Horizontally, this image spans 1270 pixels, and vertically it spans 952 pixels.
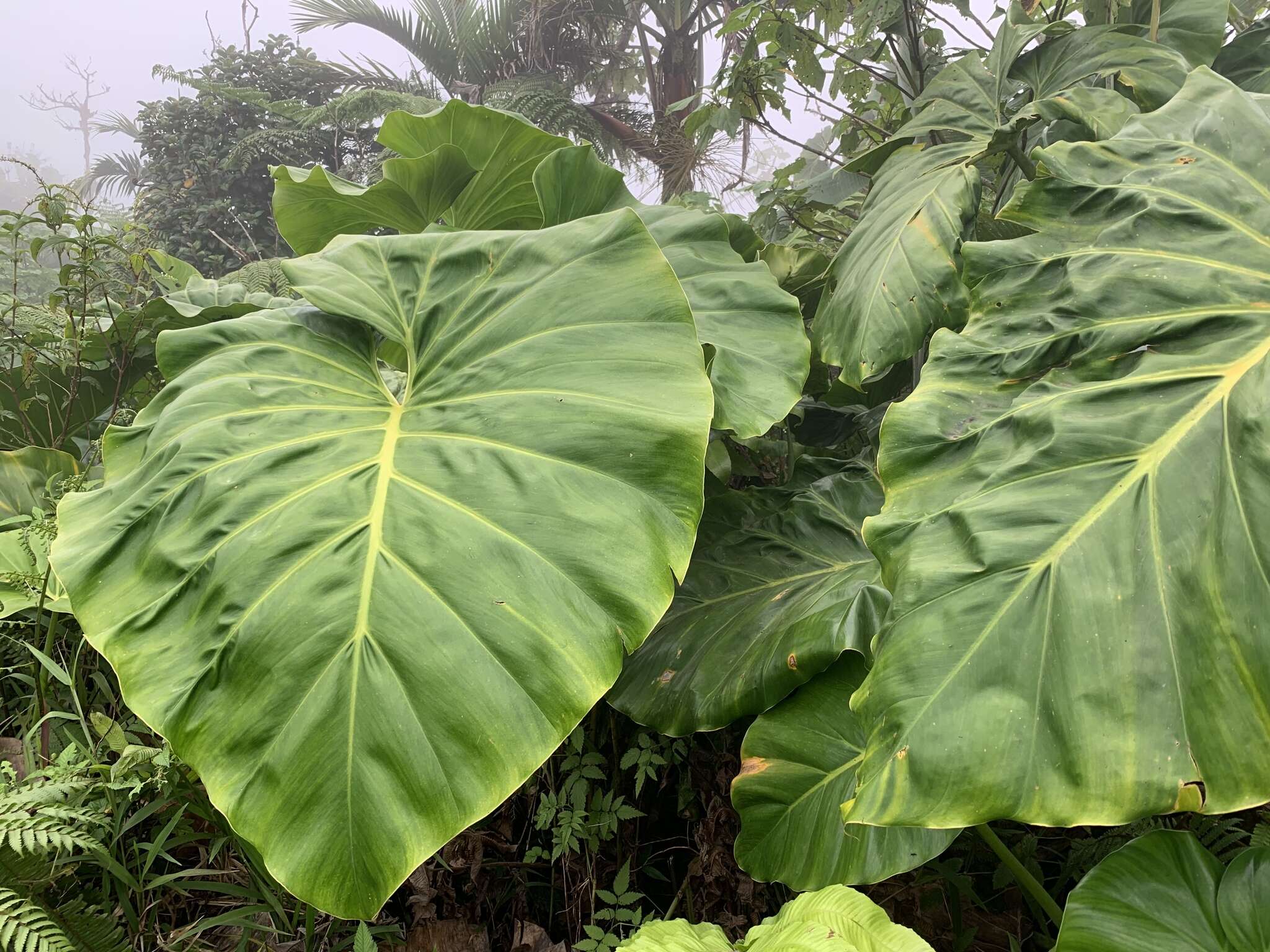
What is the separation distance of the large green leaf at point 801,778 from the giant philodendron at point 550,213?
33cm

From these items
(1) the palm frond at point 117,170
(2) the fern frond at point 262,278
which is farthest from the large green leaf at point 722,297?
(1) the palm frond at point 117,170

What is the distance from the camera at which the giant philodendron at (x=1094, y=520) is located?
0.49m

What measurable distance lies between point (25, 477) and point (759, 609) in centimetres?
150

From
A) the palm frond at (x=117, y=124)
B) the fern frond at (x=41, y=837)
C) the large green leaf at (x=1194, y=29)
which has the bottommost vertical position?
the fern frond at (x=41, y=837)

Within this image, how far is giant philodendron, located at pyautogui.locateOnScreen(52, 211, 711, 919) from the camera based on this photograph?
1.90 ft

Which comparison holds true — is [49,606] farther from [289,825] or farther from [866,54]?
[866,54]

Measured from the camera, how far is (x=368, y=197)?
1.34 metres

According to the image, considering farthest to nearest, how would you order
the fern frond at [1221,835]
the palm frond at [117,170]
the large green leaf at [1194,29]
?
the palm frond at [117,170]
the large green leaf at [1194,29]
the fern frond at [1221,835]

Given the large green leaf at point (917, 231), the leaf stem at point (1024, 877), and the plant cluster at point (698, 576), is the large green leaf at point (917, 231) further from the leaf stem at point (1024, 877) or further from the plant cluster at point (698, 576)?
the leaf stem at point (1024, 877)

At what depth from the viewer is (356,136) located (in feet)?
23.8

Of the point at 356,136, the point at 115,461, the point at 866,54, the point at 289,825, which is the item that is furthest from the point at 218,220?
the point at 289,825

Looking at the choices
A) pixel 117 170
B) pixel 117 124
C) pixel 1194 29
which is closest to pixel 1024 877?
pixel 1194 29

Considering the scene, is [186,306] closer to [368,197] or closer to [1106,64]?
[368,197]

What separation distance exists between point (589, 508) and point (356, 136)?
789 centimetres
